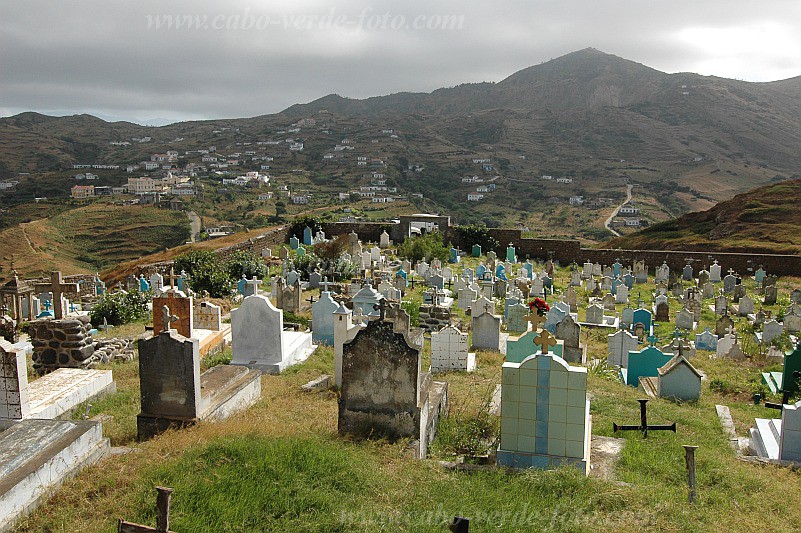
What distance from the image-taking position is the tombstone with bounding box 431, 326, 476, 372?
9523 millimetres

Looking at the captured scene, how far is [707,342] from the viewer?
1291 cm

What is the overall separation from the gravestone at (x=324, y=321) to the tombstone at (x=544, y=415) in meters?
6.61

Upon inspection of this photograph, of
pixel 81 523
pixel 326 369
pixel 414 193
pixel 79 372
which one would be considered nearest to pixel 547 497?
pixel 81 523

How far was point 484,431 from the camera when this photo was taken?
589cm

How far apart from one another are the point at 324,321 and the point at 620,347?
572cm

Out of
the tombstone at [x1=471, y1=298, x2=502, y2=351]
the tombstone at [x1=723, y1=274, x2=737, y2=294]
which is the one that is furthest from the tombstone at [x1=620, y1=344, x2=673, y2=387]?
the tombstone at [x1=723, y1=274, x2=737, y2=294]

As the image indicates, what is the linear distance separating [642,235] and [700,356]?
23.4 meters

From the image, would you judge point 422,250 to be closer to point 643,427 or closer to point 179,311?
point 179,311

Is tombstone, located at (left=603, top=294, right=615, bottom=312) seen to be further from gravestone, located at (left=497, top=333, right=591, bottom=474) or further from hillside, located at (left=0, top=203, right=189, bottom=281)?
hillside, located at (left=0, top=203, right=189, bottom=281)

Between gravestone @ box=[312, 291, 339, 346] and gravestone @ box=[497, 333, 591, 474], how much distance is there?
661 centimetres

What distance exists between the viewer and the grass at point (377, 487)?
383 centimetres

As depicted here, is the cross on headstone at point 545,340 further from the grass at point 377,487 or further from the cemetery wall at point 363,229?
the cemetery wall at point 363,229

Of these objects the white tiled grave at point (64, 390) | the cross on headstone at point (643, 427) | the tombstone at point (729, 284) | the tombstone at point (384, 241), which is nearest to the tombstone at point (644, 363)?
the cross on headstone at point (643, 427)

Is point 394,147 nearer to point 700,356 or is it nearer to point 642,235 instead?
point 642,235
